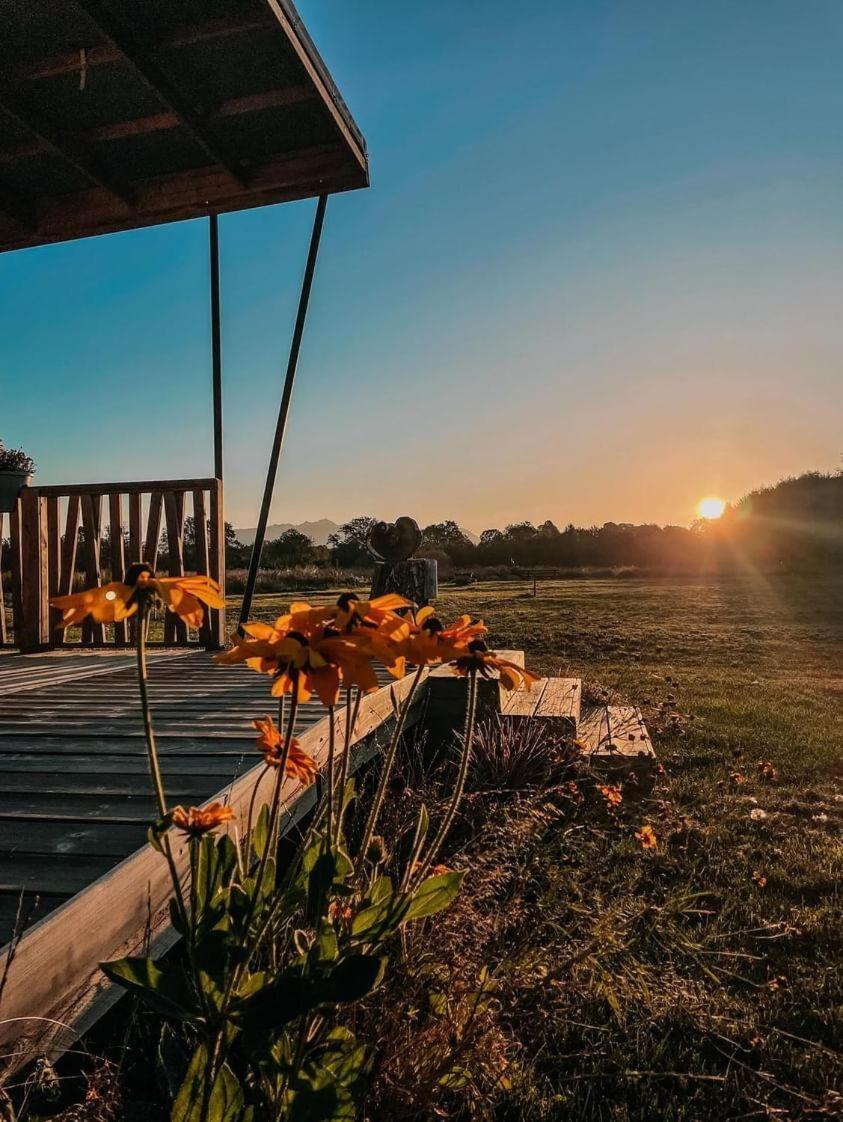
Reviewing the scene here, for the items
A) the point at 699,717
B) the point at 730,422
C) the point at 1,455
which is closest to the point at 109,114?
the point at 1,455

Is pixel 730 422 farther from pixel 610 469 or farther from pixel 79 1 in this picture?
pixel 79 1

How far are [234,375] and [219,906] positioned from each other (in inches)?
171

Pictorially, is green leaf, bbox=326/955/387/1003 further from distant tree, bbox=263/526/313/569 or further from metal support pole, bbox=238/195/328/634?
distant tree, bbox=263/526/313/569

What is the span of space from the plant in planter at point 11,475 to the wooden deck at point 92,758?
1.35 m

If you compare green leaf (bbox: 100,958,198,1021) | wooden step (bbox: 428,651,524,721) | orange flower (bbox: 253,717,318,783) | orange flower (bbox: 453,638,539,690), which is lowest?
wooden step (bbox: 428,651,524,721)

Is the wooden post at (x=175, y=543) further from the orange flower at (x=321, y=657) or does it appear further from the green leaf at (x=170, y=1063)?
the orange flower at (x=321, y=657)

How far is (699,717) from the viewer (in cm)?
614

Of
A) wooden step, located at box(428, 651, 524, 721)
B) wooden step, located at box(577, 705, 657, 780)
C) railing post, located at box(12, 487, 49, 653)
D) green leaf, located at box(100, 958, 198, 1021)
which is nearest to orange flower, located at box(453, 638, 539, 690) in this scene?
green leaf, located at box(100, 958, 198, 1021)

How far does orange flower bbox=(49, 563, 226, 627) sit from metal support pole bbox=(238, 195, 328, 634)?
3698mm

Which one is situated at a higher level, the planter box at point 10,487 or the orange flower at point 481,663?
the planter box at point 10,487

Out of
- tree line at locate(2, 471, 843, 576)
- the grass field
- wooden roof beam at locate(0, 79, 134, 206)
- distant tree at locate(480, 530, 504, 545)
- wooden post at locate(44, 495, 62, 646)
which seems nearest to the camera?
the grass field

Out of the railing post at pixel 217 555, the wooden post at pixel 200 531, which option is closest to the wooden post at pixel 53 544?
the wooden post at pixel 200 531

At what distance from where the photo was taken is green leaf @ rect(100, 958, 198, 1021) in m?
0.87

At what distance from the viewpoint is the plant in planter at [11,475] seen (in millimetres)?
5035
